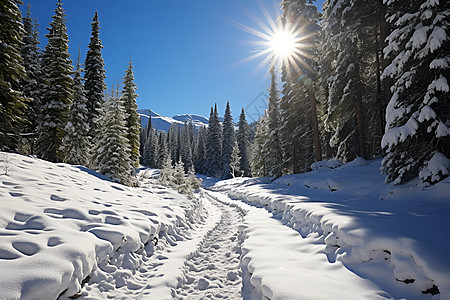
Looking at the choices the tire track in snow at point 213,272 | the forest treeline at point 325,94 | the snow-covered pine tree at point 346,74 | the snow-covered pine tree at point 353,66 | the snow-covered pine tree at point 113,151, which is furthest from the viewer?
the snow-covered pine tree at point 113,151

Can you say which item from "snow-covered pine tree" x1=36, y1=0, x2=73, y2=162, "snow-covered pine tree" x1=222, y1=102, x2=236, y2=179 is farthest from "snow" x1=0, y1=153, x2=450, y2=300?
"snow-covered pine tree" x1=222, y1=102, x2=236, y2=179

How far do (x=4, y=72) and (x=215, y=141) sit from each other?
45289 mm

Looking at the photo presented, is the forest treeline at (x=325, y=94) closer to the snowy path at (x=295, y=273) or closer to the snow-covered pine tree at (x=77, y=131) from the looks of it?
the snow-covered pine tree at (x=77, y=131)

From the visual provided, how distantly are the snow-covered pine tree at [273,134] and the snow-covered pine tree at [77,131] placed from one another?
21780 millimetres

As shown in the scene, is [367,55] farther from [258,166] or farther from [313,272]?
[258,166]

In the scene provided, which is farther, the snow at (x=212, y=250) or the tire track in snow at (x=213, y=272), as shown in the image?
the tire track in snow at (x=213, y=272)

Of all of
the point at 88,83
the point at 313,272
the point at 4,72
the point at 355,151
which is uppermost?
the point at 88,83

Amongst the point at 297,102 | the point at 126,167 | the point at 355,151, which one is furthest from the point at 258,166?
the point at 126,167

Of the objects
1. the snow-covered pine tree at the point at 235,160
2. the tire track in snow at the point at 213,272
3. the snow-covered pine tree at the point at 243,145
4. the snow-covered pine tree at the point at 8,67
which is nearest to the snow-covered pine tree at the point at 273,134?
the snow-covered pine tree at the point at 235,160

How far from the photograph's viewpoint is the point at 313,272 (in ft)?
14.3

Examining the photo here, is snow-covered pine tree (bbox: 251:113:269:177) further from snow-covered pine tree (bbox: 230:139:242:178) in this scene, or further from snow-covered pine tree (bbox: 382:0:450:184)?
snow-covered pine tree (bbox: 382:0:450:184)

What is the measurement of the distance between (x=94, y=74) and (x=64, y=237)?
26.1 m

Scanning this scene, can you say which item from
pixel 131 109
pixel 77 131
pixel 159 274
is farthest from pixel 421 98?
pixel 131 109

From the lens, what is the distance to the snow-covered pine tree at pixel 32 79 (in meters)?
22.3
